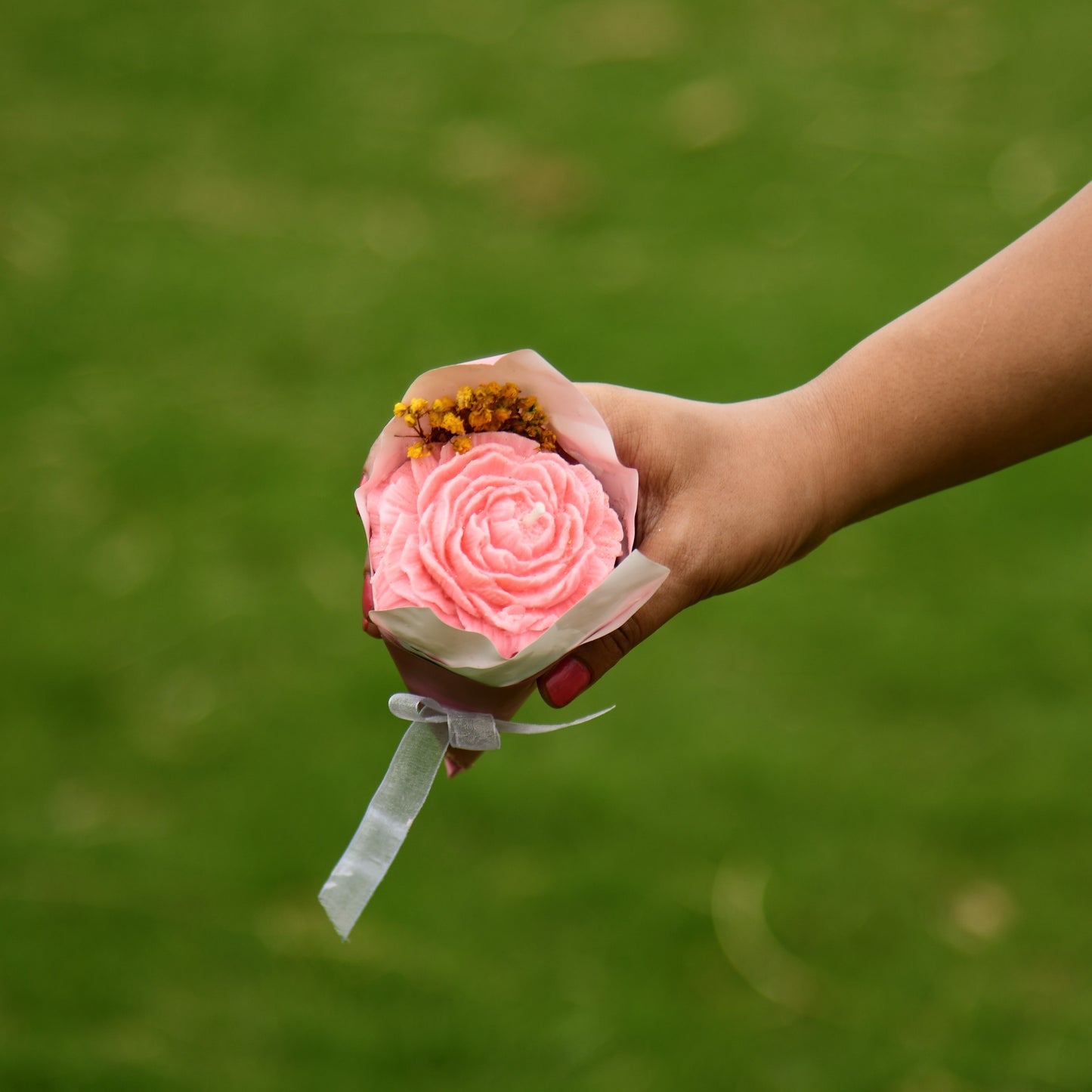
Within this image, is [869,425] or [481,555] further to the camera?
[869,425]

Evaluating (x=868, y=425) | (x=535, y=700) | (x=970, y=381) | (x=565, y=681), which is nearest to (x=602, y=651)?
(x=565, y=681)

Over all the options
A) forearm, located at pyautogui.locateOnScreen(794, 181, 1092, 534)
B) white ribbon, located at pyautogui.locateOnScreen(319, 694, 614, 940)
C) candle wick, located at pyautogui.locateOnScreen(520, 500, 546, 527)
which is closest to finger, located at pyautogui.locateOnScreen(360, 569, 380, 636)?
white ribbon, located at pyautogui.locateOnScreen(319, 694, 614, 940)

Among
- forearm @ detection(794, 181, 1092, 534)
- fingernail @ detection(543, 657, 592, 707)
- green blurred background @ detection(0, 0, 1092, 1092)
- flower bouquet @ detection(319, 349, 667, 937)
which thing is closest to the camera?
flower bouquet @ detection(319, 349, 667, 937)

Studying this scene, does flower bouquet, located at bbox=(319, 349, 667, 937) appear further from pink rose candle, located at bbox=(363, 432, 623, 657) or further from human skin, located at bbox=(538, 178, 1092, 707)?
human skin, located at bbox=(538, 178, 1092, 707)

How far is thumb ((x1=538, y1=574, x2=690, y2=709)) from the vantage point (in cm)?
175

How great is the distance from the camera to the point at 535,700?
346 cm

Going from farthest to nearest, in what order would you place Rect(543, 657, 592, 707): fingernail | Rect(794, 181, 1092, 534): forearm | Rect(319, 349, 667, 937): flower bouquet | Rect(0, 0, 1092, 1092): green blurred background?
Rect(0, 0, 1092, 1092): green blurred background < Rect(794, 181, 1092, 534): forearm < Rect(543, 657, 592, 707): fingernail < Rect(319, 349, 667, 937): flower bouquet

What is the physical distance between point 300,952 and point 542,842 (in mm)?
562


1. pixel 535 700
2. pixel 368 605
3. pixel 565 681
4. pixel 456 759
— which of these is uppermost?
pixel 368 605

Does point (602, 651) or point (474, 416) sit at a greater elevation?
point (474, 416)

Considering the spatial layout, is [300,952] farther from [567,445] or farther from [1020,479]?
[1020,479]

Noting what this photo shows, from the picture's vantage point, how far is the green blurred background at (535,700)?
2.69 m

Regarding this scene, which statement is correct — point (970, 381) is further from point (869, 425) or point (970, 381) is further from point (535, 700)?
point (535, 700)

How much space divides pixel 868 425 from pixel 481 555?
0.66 metres
